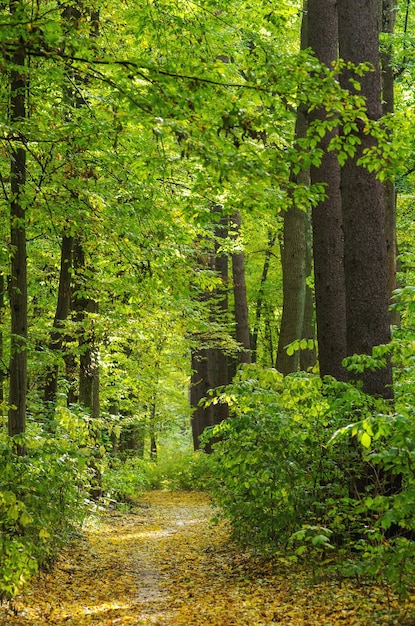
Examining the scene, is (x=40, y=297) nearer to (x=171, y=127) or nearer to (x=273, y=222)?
(x=273, y=222)

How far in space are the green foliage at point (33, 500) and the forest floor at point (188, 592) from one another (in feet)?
1.65

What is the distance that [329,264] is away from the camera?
9656mm

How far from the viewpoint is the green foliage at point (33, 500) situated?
17.8ft

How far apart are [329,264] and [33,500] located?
5.21 meters

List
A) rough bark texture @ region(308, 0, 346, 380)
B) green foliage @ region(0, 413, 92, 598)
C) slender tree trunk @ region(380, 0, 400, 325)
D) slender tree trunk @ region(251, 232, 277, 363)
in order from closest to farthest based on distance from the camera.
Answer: green foliage @ region(0, 413, 92, 598) → rough bark texture @ region(308, 0, 346, 380) → slender tree trunk @ region(380, 0, 400, 325) → slender tree trunk @ region(251, 232, 277, 363)

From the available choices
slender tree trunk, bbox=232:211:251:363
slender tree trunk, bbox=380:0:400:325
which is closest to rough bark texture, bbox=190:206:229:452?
slender tree trunk, bbox=232:211:251:363

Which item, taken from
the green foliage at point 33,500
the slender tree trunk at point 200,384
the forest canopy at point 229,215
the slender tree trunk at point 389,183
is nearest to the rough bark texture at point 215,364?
the slender tree trunk at point 200,384

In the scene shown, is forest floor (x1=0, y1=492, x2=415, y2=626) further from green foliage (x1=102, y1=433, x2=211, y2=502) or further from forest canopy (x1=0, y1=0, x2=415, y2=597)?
green foliage (x1=102, y1=433, x2=211, y2=502)

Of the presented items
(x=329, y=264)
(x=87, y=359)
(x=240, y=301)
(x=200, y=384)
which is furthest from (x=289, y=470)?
(x=200, y=384)

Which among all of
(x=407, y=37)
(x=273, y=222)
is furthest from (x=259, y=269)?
(x=407, y=37)

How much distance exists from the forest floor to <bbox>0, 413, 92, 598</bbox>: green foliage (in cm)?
50

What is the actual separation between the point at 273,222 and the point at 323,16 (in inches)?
440

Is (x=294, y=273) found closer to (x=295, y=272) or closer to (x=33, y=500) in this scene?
(x=295, y=272)

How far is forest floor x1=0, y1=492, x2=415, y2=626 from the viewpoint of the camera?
6.13 meters
